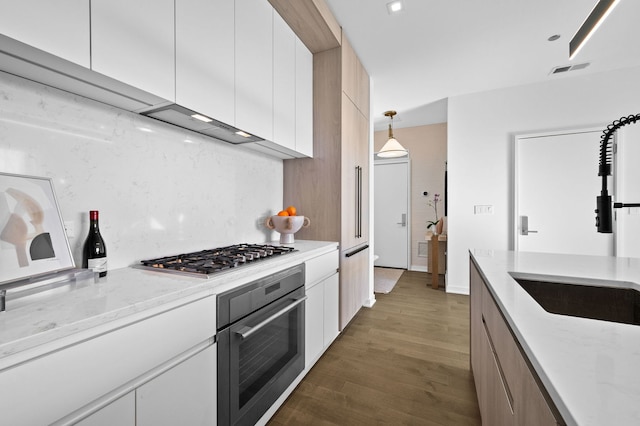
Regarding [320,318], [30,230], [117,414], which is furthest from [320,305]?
[30,230]

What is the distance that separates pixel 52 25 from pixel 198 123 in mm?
693

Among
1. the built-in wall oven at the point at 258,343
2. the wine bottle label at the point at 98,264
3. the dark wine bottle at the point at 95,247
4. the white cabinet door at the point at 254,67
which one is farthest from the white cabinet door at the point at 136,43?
the built-in wall oven at the point at 258,343

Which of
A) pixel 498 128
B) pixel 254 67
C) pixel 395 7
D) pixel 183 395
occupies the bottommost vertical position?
pixel 183 395

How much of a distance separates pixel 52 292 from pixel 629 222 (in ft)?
16.2

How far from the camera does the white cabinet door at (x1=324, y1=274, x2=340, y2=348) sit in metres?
2.20

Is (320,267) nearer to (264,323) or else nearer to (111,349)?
(264,323)

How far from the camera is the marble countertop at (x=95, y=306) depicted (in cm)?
64

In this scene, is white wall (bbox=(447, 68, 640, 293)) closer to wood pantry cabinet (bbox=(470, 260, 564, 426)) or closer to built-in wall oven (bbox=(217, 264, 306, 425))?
wood pantry cabinet (bbox=(470, 260, 564, 426))

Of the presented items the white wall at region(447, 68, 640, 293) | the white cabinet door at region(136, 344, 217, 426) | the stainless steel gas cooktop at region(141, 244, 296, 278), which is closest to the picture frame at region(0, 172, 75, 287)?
the stainless steel gas cooktop at region(141, 244, 296, 278)

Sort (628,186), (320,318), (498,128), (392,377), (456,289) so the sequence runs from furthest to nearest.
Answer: (456,289), (498,128), (628,186), (320,318), (392,377)

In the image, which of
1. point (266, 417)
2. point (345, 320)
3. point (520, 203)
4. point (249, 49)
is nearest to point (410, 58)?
point (249, 49)

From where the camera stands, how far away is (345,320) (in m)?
2.61

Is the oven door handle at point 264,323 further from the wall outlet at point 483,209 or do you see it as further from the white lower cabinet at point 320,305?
the wall outlet at point 483,209

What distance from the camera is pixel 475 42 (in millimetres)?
2736
